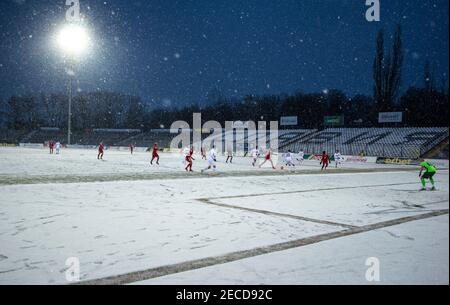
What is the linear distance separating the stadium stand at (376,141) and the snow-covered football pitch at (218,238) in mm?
30076

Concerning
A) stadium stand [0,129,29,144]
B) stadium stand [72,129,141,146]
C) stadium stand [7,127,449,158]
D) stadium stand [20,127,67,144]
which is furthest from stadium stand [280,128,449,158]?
stadium stand [0,129,29,144]

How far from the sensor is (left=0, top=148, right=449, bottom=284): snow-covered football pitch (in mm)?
4512

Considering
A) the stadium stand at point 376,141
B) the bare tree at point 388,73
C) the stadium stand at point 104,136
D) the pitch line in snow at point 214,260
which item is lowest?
the pitch line in snow at point 214,260

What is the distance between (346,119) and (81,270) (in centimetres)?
7313

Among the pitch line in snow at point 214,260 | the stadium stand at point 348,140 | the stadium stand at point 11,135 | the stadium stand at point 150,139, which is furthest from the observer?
the stadium stand at point 11,135

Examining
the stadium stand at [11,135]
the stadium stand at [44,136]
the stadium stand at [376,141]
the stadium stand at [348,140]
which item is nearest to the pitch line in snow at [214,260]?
the stadium stand at [376,141]

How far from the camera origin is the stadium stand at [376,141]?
39147 mm

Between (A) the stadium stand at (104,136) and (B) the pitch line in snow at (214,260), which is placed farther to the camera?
(A) the stadium stand at (104,136)

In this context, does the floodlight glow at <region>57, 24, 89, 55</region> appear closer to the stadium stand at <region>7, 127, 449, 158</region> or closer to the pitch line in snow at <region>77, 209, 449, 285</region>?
the stadium stand at <region>7, 127, 449, 158</region>

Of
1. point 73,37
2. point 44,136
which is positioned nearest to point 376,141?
point 73,37

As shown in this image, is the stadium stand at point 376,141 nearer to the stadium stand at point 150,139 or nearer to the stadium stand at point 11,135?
the stadium stand at point 150,139

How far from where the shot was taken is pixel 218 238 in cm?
641

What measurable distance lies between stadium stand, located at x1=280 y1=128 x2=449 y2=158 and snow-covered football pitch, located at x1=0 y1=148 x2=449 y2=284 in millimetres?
30076

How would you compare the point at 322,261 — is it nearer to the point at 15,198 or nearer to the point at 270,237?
the point at 270,237
